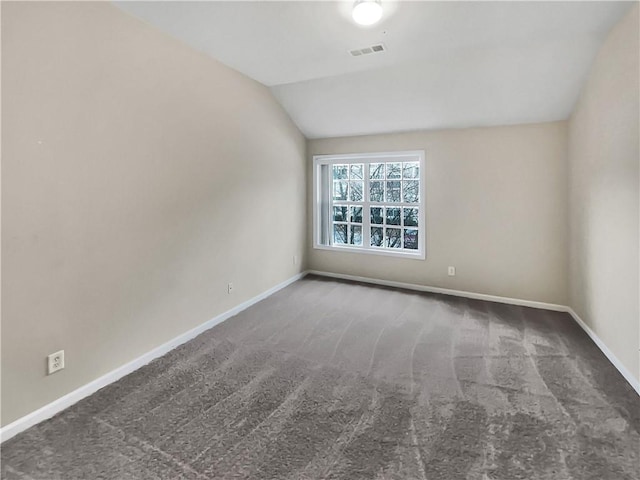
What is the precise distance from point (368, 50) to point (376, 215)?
7.96ft

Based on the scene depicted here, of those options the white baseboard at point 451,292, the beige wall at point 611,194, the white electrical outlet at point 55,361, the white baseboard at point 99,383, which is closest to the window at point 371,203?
the white baseboard at point 451,292

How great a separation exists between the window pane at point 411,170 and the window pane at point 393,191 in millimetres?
172

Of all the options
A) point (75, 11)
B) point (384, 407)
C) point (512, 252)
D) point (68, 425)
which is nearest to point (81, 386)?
point (68, 425)

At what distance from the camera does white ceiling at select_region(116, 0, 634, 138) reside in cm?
230

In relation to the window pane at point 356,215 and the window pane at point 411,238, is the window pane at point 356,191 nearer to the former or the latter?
the window pane at point 356,215

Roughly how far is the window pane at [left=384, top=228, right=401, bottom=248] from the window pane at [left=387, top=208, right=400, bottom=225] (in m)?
0.10

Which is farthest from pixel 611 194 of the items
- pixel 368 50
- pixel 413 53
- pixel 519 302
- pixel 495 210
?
pixel 368 50

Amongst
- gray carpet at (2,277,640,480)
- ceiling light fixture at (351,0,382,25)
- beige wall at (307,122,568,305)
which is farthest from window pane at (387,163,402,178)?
ceiling light fixture at (351,0,382,25)

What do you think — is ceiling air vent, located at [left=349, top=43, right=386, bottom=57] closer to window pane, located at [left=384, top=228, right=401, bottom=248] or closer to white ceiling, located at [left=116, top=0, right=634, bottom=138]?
white ceiling, located at [left=116, top=0, right=634, bottom=138]

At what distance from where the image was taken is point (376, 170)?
482 cm

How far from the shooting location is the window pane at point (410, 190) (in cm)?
457

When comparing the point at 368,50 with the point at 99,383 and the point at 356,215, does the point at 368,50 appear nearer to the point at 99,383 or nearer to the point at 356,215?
the point at 356,215

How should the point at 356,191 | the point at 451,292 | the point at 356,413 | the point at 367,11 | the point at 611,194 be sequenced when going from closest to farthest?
the point at 356,413 → the point at 367,11 → the point at 611,194 → the point at 451,292 → the point at 356,191

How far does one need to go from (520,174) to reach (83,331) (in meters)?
4.36
